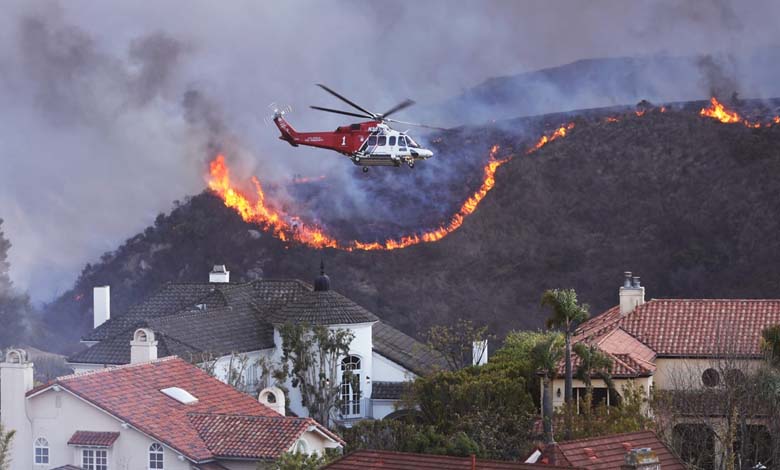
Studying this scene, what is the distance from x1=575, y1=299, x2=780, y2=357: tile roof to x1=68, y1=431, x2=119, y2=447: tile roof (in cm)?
2557

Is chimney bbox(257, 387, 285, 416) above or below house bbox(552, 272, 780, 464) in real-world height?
below

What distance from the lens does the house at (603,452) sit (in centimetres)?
4603

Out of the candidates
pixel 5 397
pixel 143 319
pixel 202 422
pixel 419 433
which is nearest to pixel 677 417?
pixel 419 433

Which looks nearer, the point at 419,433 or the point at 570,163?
the point at 419,433

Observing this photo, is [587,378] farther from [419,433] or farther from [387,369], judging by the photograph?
[387,369]

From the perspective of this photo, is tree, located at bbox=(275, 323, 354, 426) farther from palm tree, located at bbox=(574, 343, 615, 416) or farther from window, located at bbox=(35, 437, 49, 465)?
window, located at bbox=(35, 437, 49, 465)

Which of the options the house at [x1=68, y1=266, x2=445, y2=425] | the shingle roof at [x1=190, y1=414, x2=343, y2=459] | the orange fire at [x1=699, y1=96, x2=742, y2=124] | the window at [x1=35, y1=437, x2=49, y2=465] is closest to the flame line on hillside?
the orange fire at [x1=699, y1=96, x2=742, y2=124]

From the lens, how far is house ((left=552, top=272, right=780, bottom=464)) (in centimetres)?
7081

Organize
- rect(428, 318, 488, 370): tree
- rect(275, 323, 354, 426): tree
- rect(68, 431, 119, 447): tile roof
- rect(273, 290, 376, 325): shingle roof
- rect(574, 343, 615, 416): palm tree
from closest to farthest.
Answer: rect(68, 431, 119, 447): tile roof
rect(574, 343, 615, 416): palm tree
rect(275, 323, 354, 426): tree
rect(273, 290, 376, 325): shingle roof
rect(428, 318, 488, 370): tree

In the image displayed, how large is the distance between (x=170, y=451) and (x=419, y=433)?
11.5 m

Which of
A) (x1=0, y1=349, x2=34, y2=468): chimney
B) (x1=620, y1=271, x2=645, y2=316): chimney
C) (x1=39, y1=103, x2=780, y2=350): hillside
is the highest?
(x1=39, y1=103, x2=780, y2=350): hillside

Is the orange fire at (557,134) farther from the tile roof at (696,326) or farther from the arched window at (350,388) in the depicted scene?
the tile roof at (696,326)

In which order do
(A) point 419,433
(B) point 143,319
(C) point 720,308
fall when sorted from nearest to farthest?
(A) point 419,433, (C) point 720,308, (B) point 143,319

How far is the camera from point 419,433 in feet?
228
